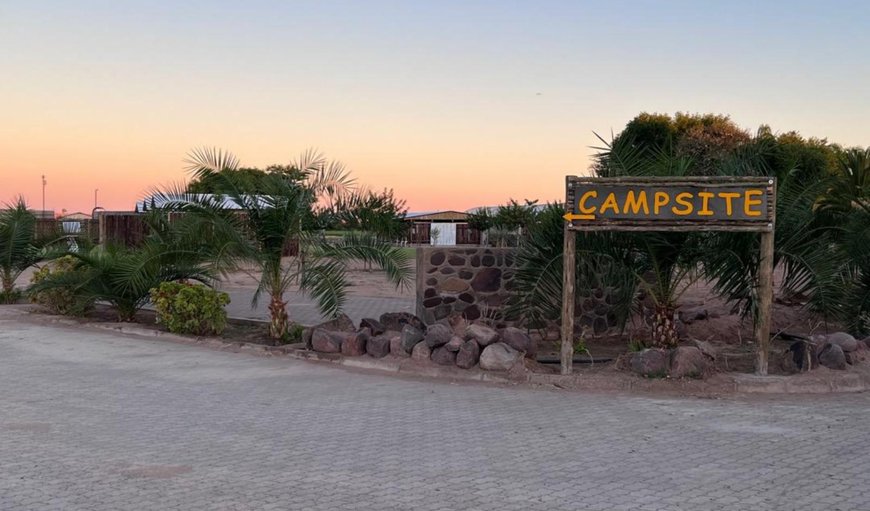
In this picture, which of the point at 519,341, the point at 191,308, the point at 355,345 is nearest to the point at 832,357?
the point at 519,341

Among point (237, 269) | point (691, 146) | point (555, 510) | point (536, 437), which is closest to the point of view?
point (555, 510)

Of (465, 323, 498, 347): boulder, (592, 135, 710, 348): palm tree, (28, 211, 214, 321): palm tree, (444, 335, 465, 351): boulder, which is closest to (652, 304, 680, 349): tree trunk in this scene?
(592, 135, 710, 348): palm tree

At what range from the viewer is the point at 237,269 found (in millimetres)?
11625

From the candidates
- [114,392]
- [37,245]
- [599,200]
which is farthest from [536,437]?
[37,245]

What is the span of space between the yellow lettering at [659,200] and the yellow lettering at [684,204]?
0.33 feet

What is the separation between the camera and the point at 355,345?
10.2 meters

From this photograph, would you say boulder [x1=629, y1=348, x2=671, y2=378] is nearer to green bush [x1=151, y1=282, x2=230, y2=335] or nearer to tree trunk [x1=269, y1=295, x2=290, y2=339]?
tree trunk [x1=269, y1=295, x2=290, y2=339]

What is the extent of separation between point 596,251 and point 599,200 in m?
0.98

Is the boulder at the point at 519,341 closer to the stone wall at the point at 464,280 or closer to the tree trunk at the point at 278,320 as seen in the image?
the stone wall at the point at 464,280

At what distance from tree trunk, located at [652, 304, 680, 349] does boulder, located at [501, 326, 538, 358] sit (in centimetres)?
155

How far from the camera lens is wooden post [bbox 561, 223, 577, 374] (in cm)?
923

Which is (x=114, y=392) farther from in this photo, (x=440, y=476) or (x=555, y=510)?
(x=555, y=510)

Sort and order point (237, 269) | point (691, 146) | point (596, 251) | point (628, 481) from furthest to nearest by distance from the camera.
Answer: point (691, 146), point (237, 269), point (596, 251), point (628, 481)

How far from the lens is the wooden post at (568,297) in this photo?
9.23 meters
